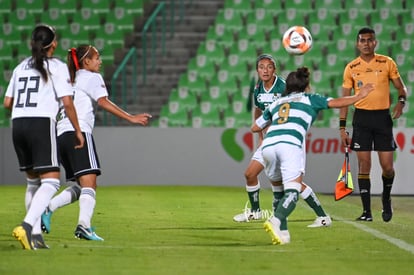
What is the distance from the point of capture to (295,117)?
9.23 m

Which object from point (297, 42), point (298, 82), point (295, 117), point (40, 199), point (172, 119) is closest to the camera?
point (40, 199)

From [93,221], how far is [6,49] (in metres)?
11.6

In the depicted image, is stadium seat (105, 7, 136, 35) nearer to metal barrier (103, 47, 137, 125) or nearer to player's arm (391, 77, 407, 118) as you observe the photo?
metal barrier (103, 47, 137, 125)

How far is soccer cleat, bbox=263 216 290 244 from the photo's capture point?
29.3ft

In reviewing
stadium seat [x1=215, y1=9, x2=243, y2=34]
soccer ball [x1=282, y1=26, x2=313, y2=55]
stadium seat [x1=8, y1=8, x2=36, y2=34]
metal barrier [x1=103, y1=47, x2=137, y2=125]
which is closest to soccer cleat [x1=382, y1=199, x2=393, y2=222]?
soccer ball [x1=282, y1=26, x2=313, y2=55]

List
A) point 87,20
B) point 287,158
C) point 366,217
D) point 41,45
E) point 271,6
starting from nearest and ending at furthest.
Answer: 1. point 41,45
2. point 287,158
3. point 366,217
4. point 87,20
5. point 271,6

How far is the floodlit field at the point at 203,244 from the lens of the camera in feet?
24.2

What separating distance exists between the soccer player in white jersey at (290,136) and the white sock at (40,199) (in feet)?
6.02

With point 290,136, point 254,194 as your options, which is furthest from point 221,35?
point 290,136

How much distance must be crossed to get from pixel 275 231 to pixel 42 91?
2261 mm

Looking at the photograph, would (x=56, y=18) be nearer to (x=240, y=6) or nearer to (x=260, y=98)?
(x=240, y=6)

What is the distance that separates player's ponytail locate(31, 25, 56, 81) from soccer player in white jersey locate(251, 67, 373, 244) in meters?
2.11

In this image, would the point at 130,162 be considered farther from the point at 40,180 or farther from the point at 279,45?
the point at 40,180

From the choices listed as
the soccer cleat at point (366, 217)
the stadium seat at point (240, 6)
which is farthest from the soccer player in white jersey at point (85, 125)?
the stadium seat at point (240, 6)
